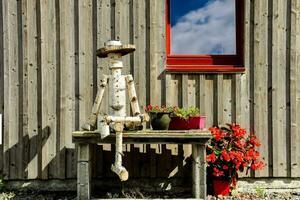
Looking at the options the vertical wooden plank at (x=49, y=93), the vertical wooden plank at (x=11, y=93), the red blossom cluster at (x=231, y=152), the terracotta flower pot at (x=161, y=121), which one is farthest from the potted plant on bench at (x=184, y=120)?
the vertical wooden plank at (x=11, y=93)

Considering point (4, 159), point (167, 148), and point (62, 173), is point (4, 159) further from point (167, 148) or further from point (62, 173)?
point (167, 148)

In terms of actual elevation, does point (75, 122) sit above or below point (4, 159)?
above

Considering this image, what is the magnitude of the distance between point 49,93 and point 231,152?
8.03ft

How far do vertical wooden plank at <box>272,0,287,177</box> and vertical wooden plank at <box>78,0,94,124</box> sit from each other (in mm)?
2401

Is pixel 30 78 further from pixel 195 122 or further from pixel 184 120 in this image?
pixel 195 122

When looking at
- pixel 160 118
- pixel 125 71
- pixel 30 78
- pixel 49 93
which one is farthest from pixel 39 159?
pixel 160 118

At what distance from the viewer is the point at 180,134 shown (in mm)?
5195

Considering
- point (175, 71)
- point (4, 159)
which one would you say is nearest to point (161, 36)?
point (175, 71)

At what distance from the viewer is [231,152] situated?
5.62 meters

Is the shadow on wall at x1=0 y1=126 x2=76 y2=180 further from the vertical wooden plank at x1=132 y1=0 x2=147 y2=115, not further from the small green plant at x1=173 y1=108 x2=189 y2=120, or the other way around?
the small green plant at x1=173 y1=108 x2=189 y2=120

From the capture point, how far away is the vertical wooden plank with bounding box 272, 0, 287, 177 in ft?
20.0

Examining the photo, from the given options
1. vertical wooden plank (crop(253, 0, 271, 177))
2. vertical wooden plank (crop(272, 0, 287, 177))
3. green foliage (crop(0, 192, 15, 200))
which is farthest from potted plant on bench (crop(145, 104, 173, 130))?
green foliage (crop(0, 192, 15, 200))

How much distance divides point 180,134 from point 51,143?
187 centimetres

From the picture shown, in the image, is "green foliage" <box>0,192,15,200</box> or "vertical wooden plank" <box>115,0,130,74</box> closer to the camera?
"green foliage" <box>0,192,15,200</box>
